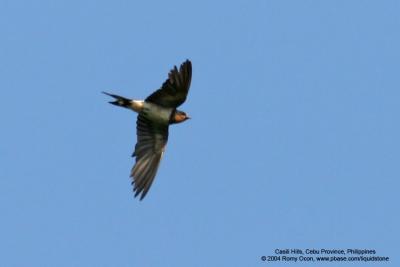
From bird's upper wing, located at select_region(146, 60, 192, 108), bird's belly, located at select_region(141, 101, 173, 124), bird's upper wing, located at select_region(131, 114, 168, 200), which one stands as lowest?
bird's upper wing, located at select_region(131, 114, 168, 200)

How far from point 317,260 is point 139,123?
10.0ft

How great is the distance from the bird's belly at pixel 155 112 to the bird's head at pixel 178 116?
0.09m

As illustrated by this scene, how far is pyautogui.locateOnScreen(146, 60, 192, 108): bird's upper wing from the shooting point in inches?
428

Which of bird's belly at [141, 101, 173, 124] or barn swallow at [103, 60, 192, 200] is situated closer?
barn swallow at [103, 60, 192, 200]

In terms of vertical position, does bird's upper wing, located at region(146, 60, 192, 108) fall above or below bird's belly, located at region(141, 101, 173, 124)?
above

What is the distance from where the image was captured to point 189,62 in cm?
1085

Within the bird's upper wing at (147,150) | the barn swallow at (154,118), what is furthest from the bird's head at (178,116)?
the bird's upper wing at (147,150)

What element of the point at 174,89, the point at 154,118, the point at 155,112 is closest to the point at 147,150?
the point at 154,118

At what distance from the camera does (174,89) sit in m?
11.1

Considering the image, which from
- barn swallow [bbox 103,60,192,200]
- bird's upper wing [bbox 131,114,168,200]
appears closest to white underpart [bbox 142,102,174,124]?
barn swallow [bbox 103,60,192,200]

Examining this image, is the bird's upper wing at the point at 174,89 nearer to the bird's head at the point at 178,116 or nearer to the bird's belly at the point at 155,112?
the bird's belly at the point at 155,112

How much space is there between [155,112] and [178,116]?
36 centimetres

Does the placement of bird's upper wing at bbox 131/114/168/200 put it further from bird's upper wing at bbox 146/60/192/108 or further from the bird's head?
bird's upper wing at bbox 146/60/192/108

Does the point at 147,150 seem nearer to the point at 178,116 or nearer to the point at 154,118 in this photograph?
the point at 154,118
